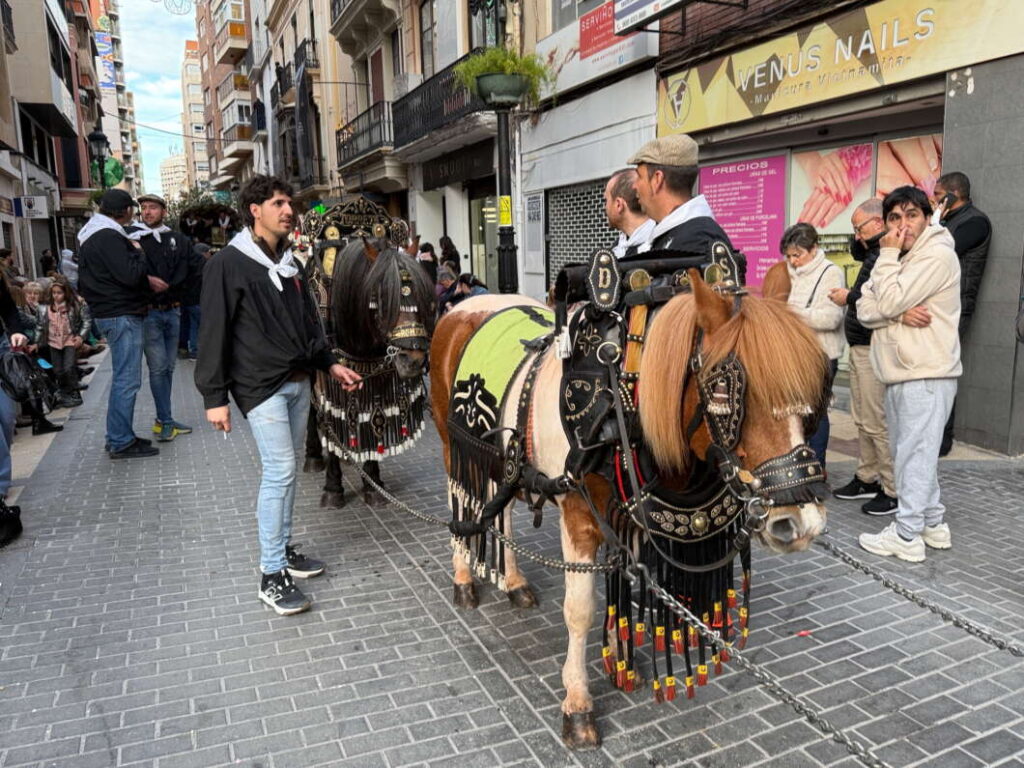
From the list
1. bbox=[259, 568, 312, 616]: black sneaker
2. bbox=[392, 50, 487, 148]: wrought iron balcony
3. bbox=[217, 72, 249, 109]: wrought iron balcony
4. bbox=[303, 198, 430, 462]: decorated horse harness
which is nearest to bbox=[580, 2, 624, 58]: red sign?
bbox=[392, 50, 487, 148]: wrought iron balcony

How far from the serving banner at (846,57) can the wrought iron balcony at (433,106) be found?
5.74m

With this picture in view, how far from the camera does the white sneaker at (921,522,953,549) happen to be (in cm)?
430

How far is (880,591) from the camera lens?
3.94m

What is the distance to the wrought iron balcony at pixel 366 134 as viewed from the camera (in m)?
20.2

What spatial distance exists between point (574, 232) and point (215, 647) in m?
10.8

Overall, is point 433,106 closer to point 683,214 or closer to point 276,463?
point 276,463

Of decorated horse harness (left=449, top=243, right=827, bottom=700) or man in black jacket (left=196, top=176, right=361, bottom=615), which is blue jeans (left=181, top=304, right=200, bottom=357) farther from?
decorated horse harness (left=449, top=243, right=827, bottom=700)

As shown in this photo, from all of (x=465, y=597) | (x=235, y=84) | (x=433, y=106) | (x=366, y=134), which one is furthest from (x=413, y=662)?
(x=235, y=84)

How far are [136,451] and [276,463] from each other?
3.84 metres

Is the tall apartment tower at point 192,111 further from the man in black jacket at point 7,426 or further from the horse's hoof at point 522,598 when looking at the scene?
the horse's hoof at point 522,598

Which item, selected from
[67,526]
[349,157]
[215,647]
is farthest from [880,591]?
[349,157]

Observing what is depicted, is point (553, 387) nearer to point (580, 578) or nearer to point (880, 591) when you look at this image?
point (580, 578)

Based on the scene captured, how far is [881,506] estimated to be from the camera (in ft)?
16.3

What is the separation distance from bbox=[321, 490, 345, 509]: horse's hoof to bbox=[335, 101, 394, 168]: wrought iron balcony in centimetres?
1646
